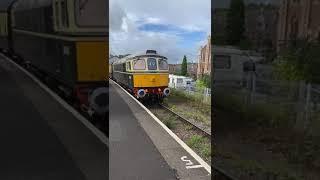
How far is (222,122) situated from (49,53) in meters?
4.04

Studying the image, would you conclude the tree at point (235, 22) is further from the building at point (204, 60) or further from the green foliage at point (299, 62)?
the green foliage at point (299, 62)

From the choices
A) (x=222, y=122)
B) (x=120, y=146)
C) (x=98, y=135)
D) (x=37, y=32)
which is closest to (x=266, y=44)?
(x=222, y=122)

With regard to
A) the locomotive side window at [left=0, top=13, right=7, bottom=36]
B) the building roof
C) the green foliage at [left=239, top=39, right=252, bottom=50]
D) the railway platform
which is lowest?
the railway platform

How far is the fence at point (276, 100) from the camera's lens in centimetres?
398

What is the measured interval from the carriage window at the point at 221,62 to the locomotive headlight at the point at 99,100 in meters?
1.82

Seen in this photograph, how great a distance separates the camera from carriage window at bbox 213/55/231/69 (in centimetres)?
439

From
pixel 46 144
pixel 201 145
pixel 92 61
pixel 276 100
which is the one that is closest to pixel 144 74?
pixel 92 61

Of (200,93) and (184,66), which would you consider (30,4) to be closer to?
(184,66)

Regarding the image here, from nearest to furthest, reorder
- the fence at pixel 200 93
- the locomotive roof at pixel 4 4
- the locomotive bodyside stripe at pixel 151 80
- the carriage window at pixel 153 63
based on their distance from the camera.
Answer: the fence at pixel 200 93
the carriage window at pixel 153 63
the locomotive bodyside stripe at pixel 151 80
the locomotive roof at pixel 4 4

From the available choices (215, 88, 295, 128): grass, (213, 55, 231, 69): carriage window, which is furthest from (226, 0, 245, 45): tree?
(215, 88, 295, 128): grass

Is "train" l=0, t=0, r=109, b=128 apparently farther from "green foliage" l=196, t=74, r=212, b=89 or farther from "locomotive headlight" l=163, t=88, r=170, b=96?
"green foliage" l=196, t=74, r=212, b=89

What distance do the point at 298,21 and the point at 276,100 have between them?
2.56ft

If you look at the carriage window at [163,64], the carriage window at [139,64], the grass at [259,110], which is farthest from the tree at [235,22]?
the carriage window at [139,64]

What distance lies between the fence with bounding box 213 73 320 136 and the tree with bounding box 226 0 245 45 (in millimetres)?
384
